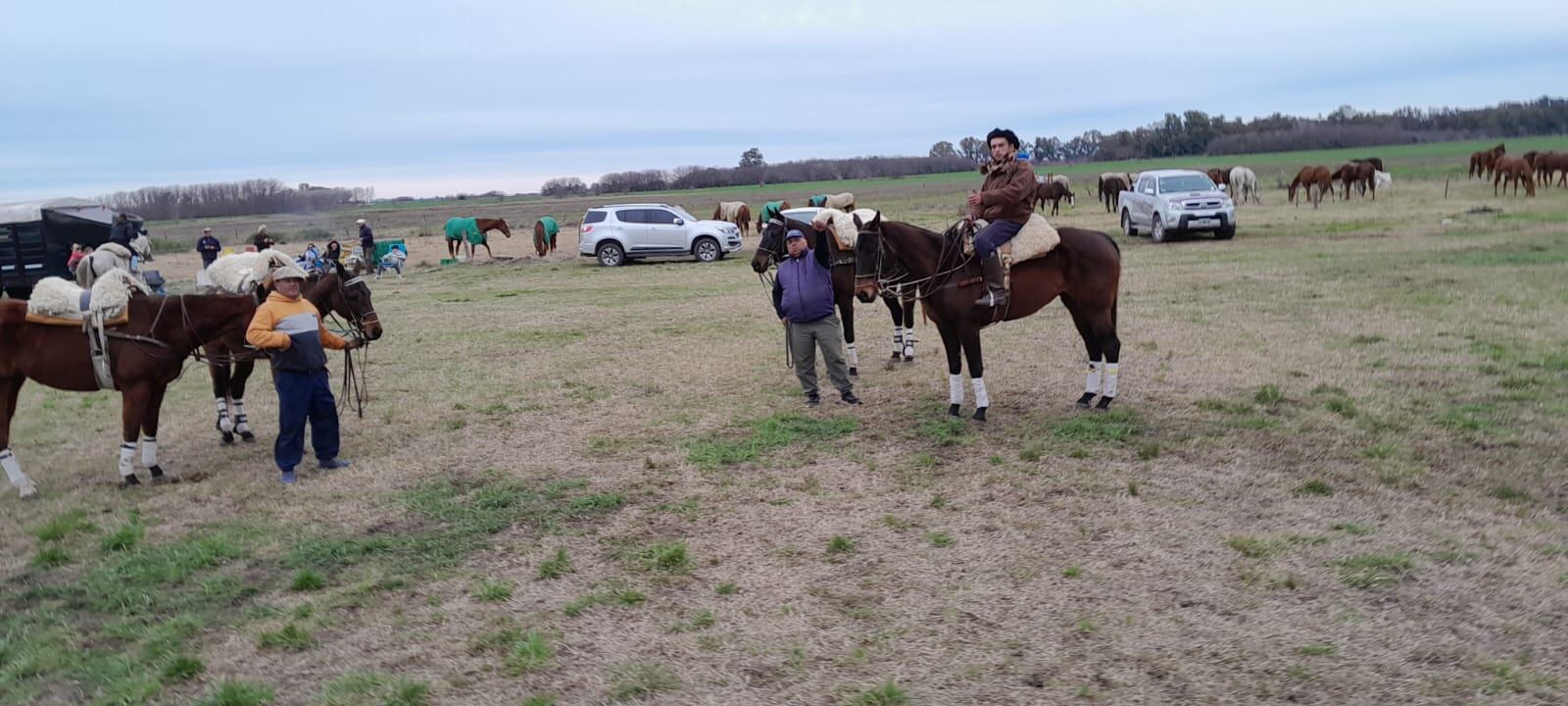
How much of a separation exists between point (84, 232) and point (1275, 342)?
28031mm

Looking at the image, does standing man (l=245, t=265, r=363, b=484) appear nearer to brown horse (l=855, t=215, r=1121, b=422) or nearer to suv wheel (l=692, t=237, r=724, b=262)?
brown horse (l=855, t=215, r=1121, b=422)

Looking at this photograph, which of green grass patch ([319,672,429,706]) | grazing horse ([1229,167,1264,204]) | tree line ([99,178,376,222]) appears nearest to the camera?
green grass patch ([319,672,429,706])

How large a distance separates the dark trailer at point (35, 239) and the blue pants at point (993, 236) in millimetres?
24562

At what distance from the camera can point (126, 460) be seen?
7273mm

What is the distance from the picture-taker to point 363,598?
505 cm

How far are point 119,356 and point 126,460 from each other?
2.77ft

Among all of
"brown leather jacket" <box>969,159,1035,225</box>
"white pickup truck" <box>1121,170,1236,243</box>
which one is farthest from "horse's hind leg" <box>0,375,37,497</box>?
"white pickup truck" <box>1121,170,1236,243</box>

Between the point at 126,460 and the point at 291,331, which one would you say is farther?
the point at 126,460

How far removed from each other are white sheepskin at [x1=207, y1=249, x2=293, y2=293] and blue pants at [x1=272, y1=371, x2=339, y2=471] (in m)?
1.41

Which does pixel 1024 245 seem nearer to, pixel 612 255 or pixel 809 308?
pixel 809 308

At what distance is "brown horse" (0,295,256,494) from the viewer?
698cm

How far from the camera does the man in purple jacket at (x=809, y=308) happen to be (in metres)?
8.59

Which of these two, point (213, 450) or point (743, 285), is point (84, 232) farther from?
point (213, 450)

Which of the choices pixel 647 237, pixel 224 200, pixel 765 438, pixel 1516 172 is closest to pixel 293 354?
pixel 765 438
